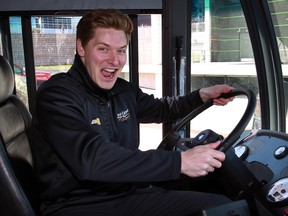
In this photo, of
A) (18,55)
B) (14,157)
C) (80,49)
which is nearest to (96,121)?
(80,49)

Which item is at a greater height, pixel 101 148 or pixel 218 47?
pixel 218 47

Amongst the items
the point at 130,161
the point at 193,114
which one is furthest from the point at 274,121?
the point at 130,161

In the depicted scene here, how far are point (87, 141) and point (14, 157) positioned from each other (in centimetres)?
51

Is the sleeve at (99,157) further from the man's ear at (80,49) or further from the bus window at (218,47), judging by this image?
the bus window at (218,47)

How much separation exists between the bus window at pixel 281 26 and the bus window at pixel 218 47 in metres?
0.21

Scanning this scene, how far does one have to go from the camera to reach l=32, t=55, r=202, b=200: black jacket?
114 cm

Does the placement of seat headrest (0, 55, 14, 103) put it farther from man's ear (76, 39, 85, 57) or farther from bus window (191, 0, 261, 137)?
bus window (191, 0, 261, 137)

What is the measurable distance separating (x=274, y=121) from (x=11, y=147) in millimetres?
2013

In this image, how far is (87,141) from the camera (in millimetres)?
1167

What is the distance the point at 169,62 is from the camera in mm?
2619

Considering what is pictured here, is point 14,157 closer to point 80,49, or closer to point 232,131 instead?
point 80,49

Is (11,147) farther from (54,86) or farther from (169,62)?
(169,62)

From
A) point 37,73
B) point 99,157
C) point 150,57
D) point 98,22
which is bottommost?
point 99,157

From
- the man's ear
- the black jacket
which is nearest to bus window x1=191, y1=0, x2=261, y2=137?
the black jacket
